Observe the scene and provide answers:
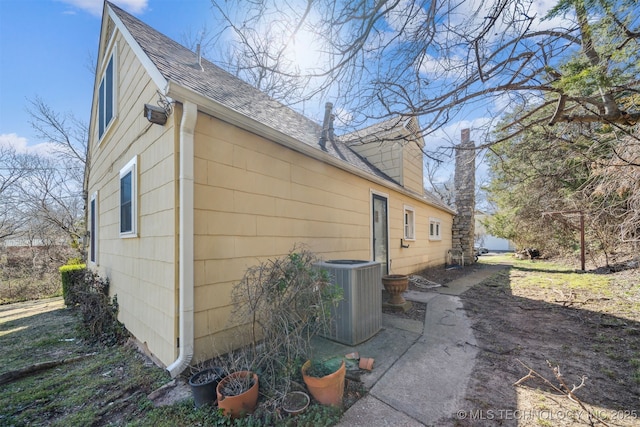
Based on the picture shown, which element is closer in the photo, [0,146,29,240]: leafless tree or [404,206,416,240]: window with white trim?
[404,206,416,240]: window with white trim

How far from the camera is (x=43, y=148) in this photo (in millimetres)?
13055

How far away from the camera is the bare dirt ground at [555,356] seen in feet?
7.24

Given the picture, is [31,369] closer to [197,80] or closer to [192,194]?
[192,194]

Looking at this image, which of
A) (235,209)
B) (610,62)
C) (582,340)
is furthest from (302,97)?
(582,340)

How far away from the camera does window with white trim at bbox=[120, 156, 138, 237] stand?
3918 mm

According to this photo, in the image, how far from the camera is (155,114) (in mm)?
3078

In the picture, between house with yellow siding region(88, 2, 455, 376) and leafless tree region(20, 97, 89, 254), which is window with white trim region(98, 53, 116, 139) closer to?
house with yellow siding region(88, 2, 455, 376)

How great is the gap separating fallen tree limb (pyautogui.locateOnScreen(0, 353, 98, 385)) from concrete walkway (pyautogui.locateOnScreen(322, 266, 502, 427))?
371cm

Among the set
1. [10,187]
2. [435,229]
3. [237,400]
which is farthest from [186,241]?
[10,187]

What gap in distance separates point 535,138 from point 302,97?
6897 millimetres

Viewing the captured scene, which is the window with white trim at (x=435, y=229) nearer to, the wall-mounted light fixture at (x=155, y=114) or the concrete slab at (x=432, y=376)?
the concrete slab at (x=432, y=376)

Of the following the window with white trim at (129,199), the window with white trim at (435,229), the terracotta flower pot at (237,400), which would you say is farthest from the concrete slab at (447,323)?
the window with white trim at (435,229)

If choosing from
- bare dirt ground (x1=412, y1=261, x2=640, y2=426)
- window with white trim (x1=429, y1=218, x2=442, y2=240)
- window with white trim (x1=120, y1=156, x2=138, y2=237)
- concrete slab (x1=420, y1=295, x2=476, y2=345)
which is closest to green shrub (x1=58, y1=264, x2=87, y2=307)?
window with white trim (x1=120, y1=156, x2=138, y2=237)

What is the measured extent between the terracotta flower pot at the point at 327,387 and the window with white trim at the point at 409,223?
6.84 m
